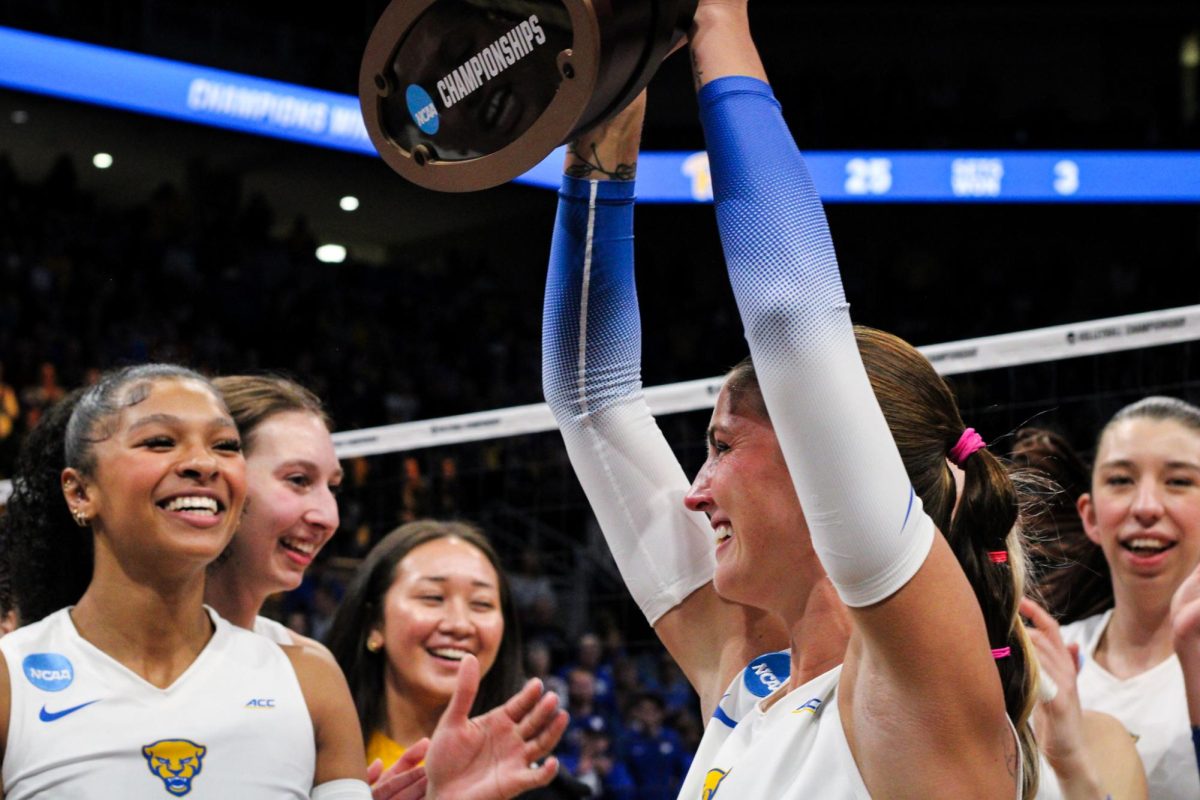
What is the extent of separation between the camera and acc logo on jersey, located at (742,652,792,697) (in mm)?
2035

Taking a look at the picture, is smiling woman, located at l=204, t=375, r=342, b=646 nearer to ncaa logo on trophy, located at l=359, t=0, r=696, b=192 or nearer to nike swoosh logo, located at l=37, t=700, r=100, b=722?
nike swoosh logo, located at l=37, t=700, r=100, b=722

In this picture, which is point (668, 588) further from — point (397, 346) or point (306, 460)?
point (397, 346)

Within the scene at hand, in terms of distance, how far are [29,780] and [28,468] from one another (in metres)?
0.77

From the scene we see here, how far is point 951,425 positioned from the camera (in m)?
1.83

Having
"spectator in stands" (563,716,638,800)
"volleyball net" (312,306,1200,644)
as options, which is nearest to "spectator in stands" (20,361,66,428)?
"volleyball net" (312,306,1200,644)

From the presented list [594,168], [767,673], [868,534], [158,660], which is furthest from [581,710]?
[868,534]

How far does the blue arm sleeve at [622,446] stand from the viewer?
225cm

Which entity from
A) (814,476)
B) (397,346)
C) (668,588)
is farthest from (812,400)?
(397,346)

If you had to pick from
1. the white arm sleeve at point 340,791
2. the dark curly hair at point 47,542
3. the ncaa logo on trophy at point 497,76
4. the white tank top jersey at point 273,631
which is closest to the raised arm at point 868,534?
the ncaa logo on trophy at point 497,76

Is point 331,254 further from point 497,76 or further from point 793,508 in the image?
point 497,76

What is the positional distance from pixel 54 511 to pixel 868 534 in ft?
5.90

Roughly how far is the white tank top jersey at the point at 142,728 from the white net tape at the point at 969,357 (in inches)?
55.7

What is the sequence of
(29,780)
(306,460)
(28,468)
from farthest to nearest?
1. (306,460)
2. (28,468)
3. (29,780)

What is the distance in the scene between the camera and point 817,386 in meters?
1.50
